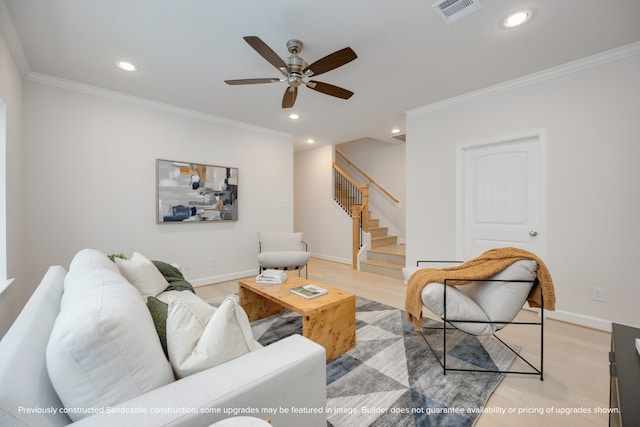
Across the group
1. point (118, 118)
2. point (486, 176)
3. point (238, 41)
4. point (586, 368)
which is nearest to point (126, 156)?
point (118, 118)

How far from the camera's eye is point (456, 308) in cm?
184

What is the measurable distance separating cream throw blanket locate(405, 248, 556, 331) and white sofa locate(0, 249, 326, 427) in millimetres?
1108

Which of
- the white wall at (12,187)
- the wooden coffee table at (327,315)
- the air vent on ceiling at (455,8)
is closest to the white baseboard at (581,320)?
the wooden coffee table at (327,315)

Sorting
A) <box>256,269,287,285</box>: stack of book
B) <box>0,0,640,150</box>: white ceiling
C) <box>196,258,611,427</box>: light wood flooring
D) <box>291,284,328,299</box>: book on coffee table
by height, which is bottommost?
<box>196,258,611,427</box>: light wood flooring

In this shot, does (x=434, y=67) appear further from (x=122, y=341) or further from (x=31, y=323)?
(x=31, y=323)

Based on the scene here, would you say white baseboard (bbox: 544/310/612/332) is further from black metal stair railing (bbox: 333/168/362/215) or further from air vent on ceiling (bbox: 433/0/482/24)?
black metal stair railing (bbox: 333/168/362/215)

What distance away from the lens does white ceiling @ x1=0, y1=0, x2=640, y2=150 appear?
6.24 feet

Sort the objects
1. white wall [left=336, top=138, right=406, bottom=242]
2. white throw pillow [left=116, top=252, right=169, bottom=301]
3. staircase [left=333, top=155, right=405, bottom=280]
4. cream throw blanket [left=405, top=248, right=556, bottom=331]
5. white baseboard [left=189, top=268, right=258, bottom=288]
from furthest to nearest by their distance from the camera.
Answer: white wall [left=336, top=138, right=406, bottom=242] < staircase [left=333, top=155, right=405, bottom=280] < white baseboard [left=189, top=268, right=258, bottom=288] < white throw pillow [left=116, top=252, right=169, bottom=301] < cream throw blanket [left=405, top=248, right=556, bottom=331]

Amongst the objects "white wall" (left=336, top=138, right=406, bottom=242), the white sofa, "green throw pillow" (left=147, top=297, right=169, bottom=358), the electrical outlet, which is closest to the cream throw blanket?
the white sofa

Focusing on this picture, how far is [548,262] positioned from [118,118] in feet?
17.0

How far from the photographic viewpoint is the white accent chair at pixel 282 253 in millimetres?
3733

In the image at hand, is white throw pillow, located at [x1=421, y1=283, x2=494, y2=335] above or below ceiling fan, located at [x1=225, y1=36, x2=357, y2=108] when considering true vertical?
below

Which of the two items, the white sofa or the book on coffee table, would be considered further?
the book on coffee table

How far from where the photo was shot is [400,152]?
5992 mm
